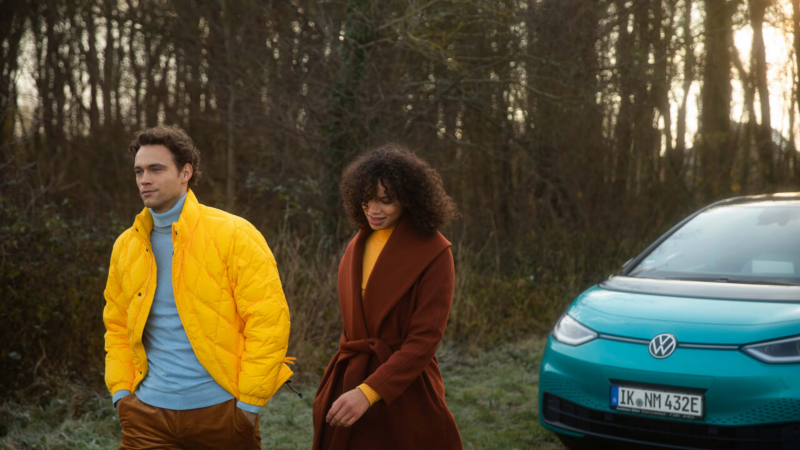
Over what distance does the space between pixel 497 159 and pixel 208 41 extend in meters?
5.40

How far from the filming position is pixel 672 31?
40.5 feet

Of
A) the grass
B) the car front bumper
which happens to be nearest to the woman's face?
the car front bumper

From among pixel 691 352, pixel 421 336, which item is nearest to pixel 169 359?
pixel 421 336

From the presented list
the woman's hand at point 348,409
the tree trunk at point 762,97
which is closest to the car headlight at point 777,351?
the woman's hand at point 348,409

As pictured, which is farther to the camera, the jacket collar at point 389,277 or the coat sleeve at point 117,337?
the coat sleeve at point 117,337

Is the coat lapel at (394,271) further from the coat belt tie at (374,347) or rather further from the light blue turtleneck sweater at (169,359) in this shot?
the light blue turtleneck sweater at (169,359)

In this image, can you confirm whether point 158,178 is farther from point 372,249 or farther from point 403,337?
point 403,337

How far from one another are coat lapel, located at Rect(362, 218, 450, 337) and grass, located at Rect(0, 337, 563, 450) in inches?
97.6

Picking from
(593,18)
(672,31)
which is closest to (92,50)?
(593,18)

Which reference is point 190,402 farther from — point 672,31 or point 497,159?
point 672,31

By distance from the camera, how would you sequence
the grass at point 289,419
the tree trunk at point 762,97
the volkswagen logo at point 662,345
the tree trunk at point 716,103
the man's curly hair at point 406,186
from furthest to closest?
the tree trunk at point 762,97, the tree trunk at point 716,103, the grass at point 289,419, the volkswagen logo at point 662,345, the man's curly hair at point 406,186

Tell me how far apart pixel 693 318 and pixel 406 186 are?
6.65ft

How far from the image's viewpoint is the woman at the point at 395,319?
2453 millimetres

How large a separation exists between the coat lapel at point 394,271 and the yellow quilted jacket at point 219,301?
0.32m
